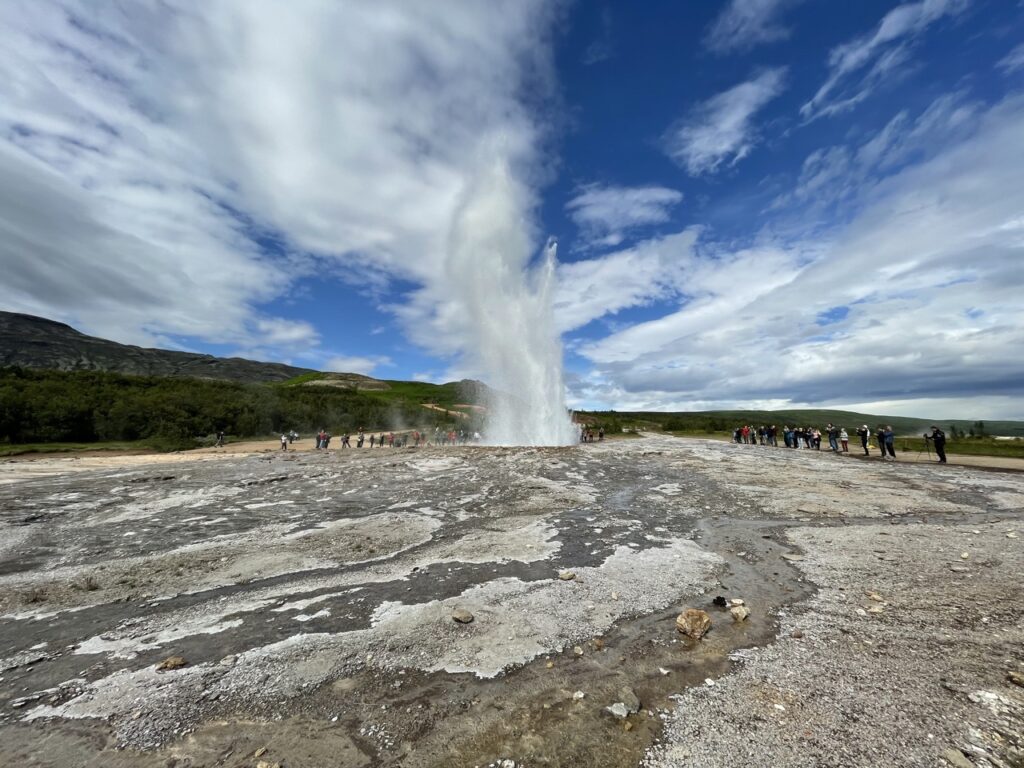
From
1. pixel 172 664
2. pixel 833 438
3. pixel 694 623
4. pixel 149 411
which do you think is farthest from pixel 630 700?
pixel 149 411

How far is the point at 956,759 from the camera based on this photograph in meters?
3.15

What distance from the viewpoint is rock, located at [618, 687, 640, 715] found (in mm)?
3980

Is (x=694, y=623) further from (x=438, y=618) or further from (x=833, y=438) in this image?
(x=833, y=438)

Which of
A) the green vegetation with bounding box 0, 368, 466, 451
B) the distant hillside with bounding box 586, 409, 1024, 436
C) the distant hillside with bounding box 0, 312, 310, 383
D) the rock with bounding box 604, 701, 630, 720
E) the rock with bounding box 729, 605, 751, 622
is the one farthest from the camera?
the distant hillside with bounding box 0, 312, 310, 383

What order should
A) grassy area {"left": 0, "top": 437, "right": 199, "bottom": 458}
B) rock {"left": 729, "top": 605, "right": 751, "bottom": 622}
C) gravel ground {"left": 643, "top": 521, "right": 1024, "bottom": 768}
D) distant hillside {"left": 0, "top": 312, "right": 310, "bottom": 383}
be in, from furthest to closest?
distant hillside {"left": 0, "top": 312, "right": 310, "bottom": 383} → grassy area {"left": 0, "top": 437, "right": 199, "bottom": 458} → rock {"left": 729, "top": 605, "right": 751, "bottom": 622} → gravel ground {"left": 643, "top": 521, "right": 1024, "bottom": 768}

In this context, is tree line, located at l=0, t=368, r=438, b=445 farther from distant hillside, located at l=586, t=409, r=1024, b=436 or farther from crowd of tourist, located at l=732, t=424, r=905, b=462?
crowd of tourist, located at l=732, t=424, r=905, b=462

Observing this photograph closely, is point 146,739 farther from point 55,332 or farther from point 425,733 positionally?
point 55,332

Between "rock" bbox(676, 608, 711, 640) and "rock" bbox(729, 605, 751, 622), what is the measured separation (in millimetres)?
451

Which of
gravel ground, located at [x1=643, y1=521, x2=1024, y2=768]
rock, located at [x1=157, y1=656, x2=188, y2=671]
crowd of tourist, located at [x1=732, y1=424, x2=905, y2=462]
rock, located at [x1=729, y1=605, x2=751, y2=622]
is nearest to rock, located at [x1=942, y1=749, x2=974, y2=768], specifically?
gravel ground, located at [x1=643, y1=521, x2=1024, y2=768]

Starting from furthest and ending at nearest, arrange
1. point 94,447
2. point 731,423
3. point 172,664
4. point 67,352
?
point 67,352
point 731,423
point 94,447
point 172,664

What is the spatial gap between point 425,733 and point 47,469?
36209 millimetres

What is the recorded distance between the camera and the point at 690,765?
3254mm

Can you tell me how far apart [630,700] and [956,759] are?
2.33 m

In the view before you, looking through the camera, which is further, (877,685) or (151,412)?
(151,412)
